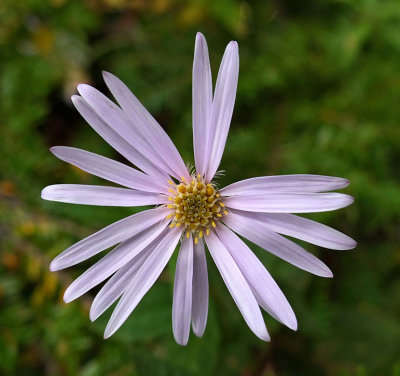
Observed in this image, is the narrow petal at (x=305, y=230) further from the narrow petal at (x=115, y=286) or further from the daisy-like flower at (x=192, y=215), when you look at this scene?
the narrow petal at (x=115, y=286)

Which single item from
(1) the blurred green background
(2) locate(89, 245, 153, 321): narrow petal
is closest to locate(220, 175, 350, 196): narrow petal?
(2) locate(89, 245, 153, 321): narrow petal

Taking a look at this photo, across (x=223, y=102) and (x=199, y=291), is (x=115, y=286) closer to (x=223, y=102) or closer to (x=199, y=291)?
(x=199, y=291)

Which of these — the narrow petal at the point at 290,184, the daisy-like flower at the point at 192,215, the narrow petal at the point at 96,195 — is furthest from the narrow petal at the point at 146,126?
the narrow petal at the point at 290,184

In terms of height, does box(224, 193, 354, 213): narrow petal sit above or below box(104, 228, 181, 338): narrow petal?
above

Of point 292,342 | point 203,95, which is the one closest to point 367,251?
point 292,342

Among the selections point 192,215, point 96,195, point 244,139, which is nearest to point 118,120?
point 96,195

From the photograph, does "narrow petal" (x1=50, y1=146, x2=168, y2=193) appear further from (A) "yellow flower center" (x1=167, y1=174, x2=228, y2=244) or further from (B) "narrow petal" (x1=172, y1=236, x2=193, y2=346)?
(B) "narrow petal" (x1=172, y1=236, x2=193, y2=346)

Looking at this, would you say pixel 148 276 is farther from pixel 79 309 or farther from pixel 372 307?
pixel 372 307
